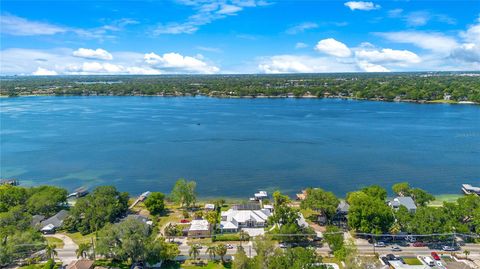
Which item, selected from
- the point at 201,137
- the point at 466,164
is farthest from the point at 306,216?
the point at 201,137

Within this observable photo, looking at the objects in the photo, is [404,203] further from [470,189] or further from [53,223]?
[53,223]

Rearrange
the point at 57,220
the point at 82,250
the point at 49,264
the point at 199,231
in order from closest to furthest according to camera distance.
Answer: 1. the point at 49,264
2. the point at 82,250
3. the point at 199,231
4. the point at 57,220

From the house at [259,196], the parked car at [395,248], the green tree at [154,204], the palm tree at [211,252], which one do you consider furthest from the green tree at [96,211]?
the parked car at [395,248]

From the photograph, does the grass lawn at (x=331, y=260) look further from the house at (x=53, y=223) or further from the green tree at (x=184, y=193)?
the house at (x=53, y=223)

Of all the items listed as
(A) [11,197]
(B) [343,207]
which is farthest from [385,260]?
(A) [11,197]

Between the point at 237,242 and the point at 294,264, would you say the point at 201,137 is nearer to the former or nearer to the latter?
the point at 237,242
